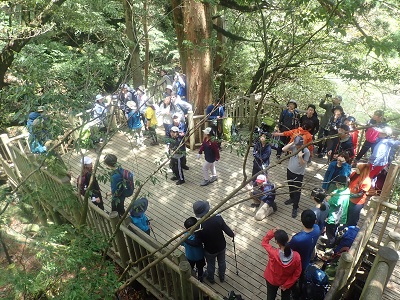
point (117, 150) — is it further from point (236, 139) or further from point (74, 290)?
point (74, 290)

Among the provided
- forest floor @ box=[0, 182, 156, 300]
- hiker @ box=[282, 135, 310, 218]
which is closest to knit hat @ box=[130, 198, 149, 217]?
forest floor @ box=[0, 182, 156, 300]

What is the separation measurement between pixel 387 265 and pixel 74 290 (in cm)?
331

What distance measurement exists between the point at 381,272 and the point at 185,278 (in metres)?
2.29

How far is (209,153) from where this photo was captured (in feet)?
23.8

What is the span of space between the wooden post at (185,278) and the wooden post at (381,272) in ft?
6.58

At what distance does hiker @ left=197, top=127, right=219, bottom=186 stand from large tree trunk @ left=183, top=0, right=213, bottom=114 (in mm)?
1761

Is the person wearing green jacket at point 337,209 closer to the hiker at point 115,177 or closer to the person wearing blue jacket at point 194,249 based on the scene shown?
the person wearing blue jacket at point 194,249

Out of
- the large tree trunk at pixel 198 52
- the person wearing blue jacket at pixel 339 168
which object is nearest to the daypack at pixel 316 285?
the person wearing blue jacket at pixel 339 168

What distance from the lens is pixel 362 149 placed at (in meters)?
7.64

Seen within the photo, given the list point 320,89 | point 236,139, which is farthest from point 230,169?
point 320,89

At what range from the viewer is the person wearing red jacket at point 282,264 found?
3.93m

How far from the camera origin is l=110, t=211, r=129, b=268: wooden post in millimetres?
4840

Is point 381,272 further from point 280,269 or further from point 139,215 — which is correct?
point 139,215

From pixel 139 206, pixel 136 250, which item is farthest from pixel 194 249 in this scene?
pixel 139 206
